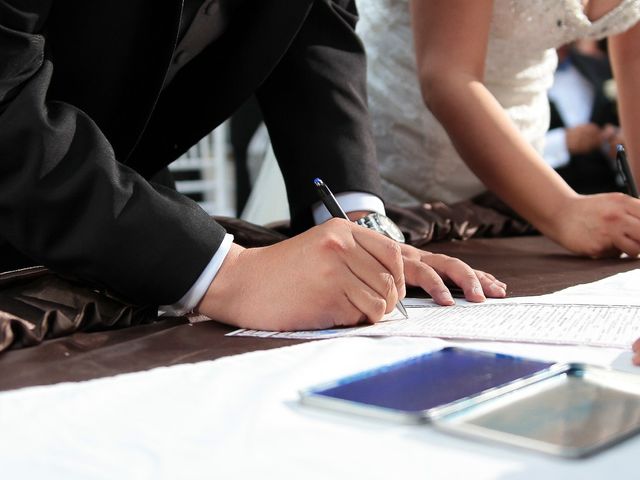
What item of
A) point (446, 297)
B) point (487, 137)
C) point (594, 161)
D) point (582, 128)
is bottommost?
point (594, 161)

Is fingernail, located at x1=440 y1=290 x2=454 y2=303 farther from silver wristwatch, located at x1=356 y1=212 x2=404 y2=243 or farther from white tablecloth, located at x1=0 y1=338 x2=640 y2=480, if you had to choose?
white tablecloth, located at x1=0 y1=338 x2=640 y2=480

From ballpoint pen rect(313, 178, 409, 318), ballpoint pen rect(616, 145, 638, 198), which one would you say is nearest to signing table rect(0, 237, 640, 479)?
ballpoint pen rect(313, 178, 409, 318)

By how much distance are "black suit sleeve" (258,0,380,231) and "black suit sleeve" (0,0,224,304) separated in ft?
1.27

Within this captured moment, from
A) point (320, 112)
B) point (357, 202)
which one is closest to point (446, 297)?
point (357, 202)

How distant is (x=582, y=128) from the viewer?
4254mm

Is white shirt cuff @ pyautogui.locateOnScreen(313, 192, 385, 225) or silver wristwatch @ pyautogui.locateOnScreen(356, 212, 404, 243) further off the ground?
white shirt cuff @ pyautogui.locateOnScreen(313, 192, 385, 225)

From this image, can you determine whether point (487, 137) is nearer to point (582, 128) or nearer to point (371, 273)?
point (371, 273)

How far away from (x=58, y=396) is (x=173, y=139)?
71 centimetres

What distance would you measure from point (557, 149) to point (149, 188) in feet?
11.9

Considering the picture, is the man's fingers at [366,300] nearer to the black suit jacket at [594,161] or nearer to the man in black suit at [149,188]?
the man in black suit at [149,188]

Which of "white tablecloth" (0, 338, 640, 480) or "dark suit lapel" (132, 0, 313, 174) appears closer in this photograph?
"white tablecloth" (0, 338, 640, 480)

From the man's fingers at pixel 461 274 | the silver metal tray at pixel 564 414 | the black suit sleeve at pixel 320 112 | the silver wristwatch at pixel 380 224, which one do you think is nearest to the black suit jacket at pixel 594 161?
the black suit sleeve at pixel 320 112

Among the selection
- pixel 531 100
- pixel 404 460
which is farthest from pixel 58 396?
pixel 531 100

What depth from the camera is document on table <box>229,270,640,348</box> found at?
0.80m
